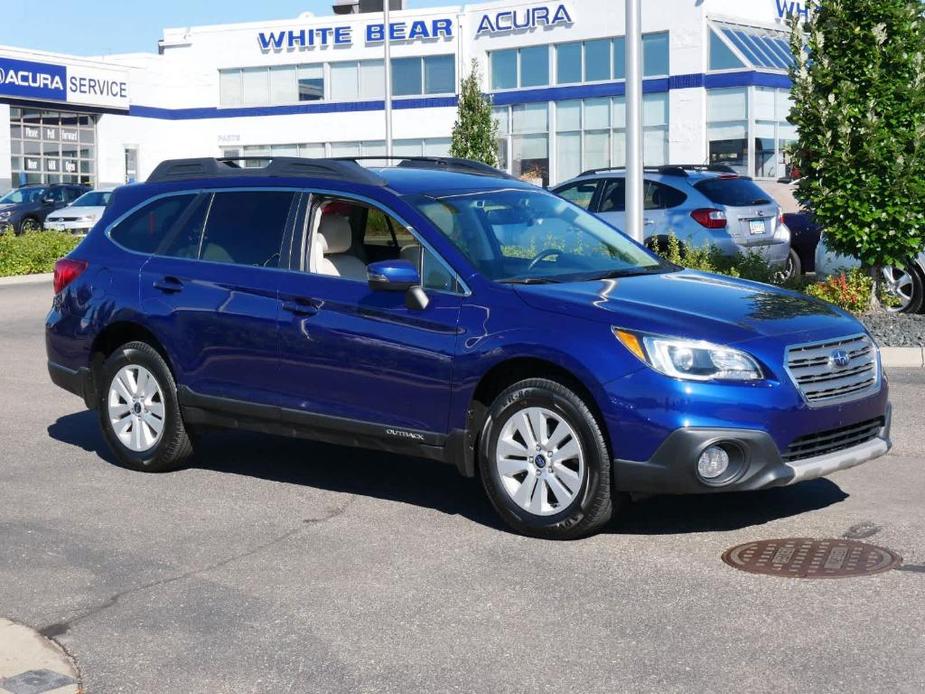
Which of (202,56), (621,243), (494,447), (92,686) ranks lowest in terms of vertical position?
(92,686)

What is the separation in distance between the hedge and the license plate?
1468 centimetres

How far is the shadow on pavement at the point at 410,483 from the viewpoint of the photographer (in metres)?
7.13

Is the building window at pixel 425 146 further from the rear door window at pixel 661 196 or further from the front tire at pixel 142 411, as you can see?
the front tire at pixel 142 411

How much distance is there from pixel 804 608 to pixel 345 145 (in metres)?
56.5

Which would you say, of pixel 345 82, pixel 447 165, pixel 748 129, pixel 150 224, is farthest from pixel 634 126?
pixel 345 82

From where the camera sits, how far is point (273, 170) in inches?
319

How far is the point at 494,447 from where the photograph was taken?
6.84 m

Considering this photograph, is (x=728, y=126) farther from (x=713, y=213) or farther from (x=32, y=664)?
(x=32, y=664)

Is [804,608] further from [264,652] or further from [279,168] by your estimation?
[279,168]

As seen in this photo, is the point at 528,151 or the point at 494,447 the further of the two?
the point at 528,151

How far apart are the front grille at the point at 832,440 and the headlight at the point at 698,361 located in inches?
15.2

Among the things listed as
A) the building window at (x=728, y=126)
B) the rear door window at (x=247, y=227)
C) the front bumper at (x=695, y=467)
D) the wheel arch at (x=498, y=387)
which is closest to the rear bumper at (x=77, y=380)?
the rear door window at (x=247, y=227)

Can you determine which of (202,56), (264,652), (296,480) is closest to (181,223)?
(296,480)

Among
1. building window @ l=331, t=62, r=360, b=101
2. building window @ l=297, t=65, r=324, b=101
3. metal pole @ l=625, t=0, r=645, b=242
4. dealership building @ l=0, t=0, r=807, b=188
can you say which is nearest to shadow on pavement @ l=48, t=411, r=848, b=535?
metal pole @ l=625, t=0, r=645, b=242
